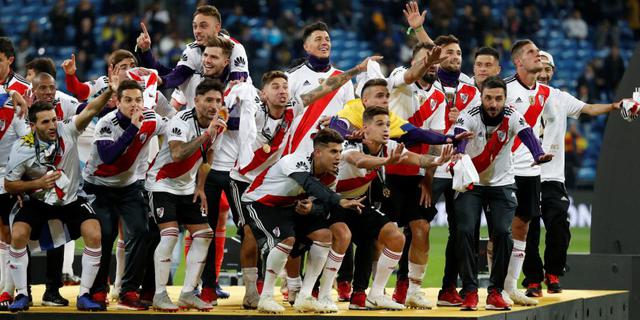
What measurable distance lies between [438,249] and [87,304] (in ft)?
39.9

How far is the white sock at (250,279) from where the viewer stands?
1011 cm

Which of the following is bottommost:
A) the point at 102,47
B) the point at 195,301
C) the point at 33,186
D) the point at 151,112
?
the point at 195,301

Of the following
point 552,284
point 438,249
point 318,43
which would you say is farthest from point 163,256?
point 438,249

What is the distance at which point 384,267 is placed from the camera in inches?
385

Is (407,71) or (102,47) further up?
(102,47)

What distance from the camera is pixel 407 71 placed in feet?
33.1

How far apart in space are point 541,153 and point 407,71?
4.04ft

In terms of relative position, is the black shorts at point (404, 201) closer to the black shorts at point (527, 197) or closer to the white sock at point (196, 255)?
the black shorts at point (527, 197)

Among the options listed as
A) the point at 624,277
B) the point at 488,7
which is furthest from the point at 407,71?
the point at 488,7

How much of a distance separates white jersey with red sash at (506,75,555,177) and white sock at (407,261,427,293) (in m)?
1.50

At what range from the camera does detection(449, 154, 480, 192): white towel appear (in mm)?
9523

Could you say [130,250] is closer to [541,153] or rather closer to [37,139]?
[37,139]

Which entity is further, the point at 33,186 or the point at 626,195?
the point at 626,195

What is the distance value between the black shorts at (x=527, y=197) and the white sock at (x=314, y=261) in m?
2.30
